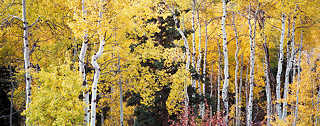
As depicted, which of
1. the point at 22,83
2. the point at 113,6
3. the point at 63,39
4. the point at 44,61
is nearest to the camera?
the point at 113,6

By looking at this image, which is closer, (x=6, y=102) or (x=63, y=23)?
(x=63, y=23)

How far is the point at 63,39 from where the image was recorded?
A: 10.5m

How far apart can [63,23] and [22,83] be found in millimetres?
6691

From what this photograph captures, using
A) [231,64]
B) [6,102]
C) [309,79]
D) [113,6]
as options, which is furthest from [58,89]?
[231,64]

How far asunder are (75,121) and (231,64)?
1622 centimetres

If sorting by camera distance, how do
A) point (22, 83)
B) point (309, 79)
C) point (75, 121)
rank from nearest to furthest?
point (75, 121) → point (309, 79) → point (22, 83)

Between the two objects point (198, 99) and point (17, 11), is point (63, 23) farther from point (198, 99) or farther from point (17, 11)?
point (198, 99)

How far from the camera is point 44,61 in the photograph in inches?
464

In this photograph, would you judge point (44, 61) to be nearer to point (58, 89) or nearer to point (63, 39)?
point (63, 39)

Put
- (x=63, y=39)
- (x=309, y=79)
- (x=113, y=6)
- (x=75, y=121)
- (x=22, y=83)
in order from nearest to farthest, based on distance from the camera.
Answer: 1. (x=75, y=121)
2. (x=113, y=6)
3. (x=63, y=39)
4. (x=309, y=79)
5. (x=22, y=83)

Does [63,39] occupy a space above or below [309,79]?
above

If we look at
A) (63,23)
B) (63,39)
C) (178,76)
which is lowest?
(178,76)

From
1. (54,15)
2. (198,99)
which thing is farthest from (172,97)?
(54,15)

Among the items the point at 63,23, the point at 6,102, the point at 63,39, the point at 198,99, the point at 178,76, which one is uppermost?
the point at 63,23
